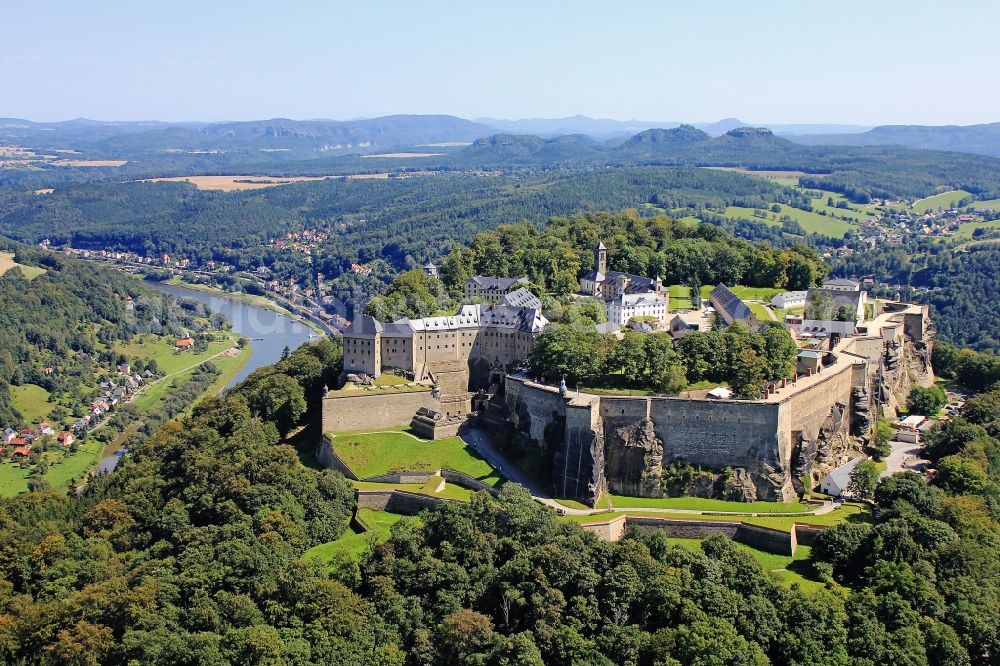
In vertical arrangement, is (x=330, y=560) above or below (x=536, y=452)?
below

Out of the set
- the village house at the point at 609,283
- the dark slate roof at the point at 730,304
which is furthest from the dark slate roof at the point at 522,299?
the dark slate roof at the point at 730,304

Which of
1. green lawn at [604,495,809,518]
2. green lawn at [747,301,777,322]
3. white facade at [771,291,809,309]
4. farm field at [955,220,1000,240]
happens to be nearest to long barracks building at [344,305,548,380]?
green lawn at [604,495,809,518]

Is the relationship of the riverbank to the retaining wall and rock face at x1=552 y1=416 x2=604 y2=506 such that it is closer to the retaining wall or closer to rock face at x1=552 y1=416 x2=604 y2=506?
the retaining wall

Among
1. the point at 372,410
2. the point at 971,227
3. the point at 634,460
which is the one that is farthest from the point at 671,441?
the point at 971,227

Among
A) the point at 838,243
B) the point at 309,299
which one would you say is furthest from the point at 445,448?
the point at 838,243

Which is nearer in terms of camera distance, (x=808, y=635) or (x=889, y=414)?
(x=808, y=635)

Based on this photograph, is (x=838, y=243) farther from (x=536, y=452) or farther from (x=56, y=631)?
(x=56, y=631)
